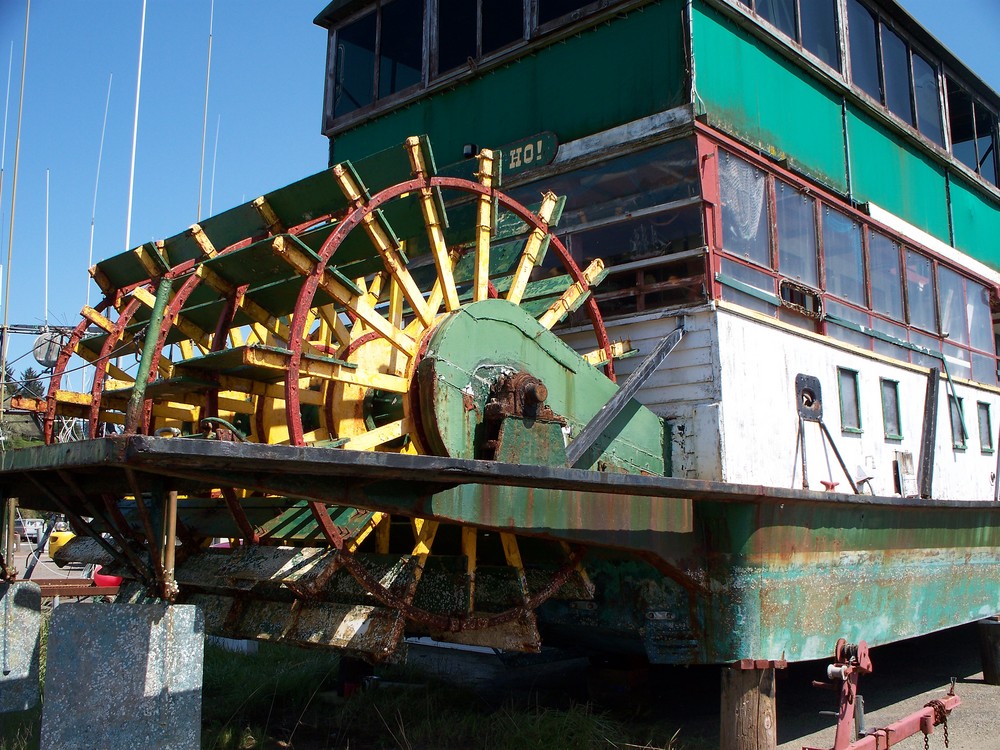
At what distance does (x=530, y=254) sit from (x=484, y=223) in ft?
1.74

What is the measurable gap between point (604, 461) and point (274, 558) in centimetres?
222

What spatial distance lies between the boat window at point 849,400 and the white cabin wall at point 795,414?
0.18 ft

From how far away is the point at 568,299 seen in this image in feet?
24.0

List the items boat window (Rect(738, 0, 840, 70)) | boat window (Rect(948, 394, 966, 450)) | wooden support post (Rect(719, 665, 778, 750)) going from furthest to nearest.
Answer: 1. boat window (Rect(948, 394, 966, 450))
2. boat window (Rect(738, 0, 840, 70))
3. wooden support post (Rect(719, 665, 778, 750))

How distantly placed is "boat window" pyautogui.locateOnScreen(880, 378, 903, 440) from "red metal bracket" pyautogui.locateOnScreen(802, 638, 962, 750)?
9.81 feet

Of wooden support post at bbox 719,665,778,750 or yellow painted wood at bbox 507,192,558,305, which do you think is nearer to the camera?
wooden support post at bbox 719,665,778,750

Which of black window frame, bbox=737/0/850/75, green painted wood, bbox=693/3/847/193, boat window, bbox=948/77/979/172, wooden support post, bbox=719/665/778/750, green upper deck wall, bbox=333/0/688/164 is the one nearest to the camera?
wooden support post, bbox=719/665/778/750

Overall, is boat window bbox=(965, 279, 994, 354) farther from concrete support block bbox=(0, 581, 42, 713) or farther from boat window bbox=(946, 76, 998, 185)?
concrete support block bbox=(0, 581, 42, 713)

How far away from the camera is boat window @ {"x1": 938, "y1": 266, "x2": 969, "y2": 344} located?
10323 millimetres

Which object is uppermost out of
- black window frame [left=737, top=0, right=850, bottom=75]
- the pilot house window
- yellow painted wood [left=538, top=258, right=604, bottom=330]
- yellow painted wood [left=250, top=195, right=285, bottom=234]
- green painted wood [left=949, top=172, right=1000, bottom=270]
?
the pilot house window

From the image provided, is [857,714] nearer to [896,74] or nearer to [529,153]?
[529,153]

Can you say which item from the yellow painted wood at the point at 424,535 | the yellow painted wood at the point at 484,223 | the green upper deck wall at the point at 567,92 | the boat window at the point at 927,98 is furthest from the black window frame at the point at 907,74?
the yellow painted wood at the point at 424,535

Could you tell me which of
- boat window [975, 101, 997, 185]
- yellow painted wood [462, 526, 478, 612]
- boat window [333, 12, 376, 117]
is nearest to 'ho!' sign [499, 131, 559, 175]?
boat window [333, 12, 376, 117]

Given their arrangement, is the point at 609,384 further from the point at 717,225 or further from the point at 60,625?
the point at 60,625
